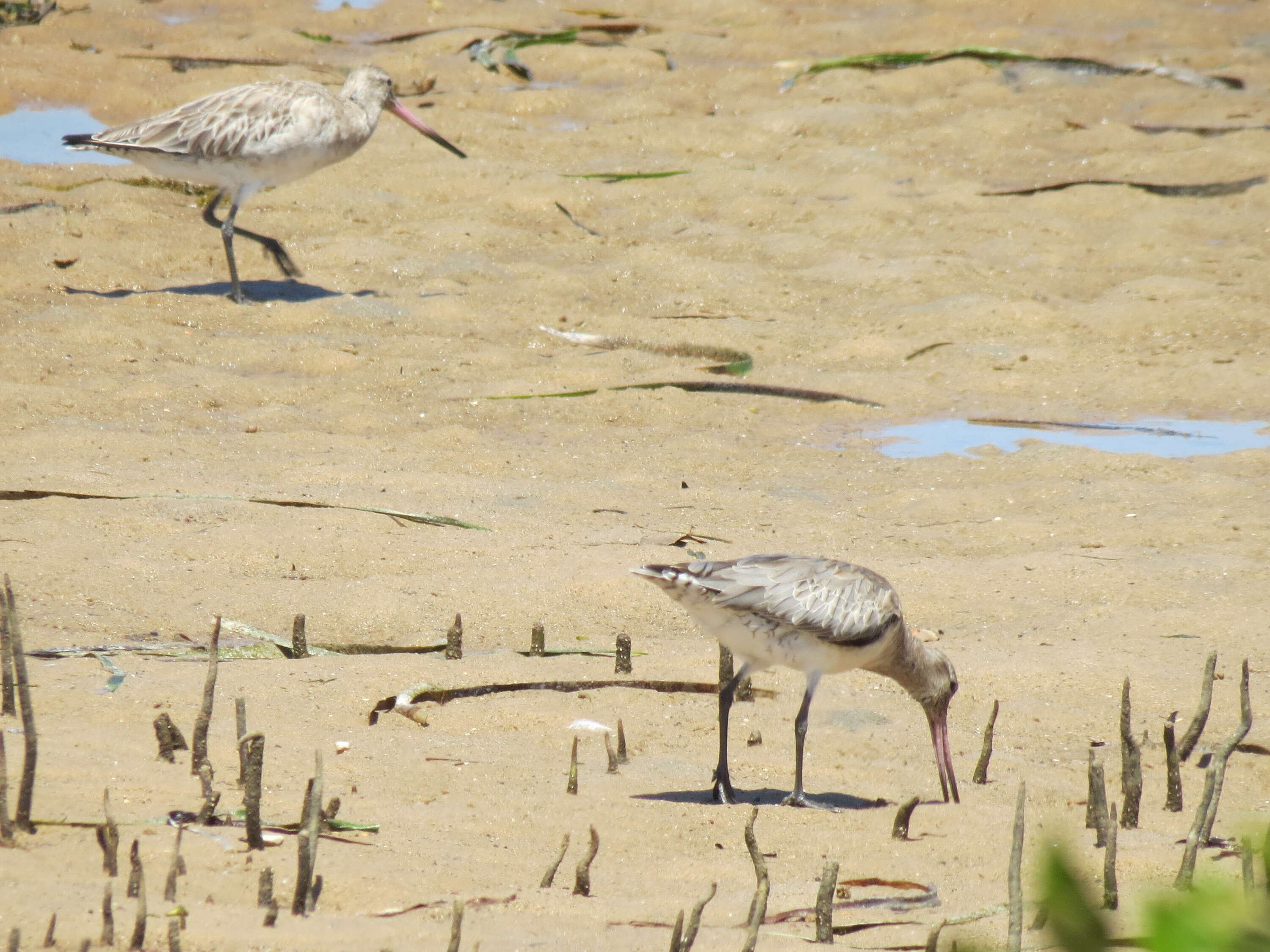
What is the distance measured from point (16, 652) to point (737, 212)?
28.0 feet

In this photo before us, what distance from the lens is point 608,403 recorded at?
8.53m

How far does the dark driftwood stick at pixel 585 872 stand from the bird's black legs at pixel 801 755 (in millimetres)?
1174

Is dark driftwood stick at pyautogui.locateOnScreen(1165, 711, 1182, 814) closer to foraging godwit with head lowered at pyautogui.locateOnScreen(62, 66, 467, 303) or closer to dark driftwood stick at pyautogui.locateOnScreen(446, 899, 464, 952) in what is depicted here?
dark driftwood stick at pyautogui.locateOnScreen(446, 899, 464, 952)

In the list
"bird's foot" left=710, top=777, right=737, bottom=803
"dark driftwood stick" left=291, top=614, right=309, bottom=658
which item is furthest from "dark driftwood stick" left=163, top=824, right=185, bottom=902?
"dark driftwood stick" left=291, top=614, right=309, bottom=658

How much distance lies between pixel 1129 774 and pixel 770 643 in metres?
1.19

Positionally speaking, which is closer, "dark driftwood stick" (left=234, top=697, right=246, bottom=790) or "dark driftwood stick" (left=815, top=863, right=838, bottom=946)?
"dark driftwood stick" (left=815, top=863, right=838, bottom=946)

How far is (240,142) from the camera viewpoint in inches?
401

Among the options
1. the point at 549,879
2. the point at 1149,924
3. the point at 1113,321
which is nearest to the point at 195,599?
the point at 549,879

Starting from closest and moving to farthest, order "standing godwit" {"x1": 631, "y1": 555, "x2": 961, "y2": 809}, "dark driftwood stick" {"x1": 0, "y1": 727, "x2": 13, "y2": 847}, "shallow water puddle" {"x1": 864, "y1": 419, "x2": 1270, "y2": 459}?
"dark driftwood stick" {"x1": 0, "y1": 727, "x2": 13, "y2": 847} < "standing godwit" {"x1": 631, "y1": 555, "x2": 961, "y2": 809} < "shallow water puddle" {"x1": 864, "y1": 419, "x2": 1270, "y2": 459}

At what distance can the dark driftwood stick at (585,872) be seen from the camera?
346cm

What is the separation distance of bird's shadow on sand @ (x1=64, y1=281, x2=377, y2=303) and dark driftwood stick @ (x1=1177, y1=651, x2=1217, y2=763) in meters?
6.77

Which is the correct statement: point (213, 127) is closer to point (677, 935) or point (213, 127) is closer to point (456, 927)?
point (456, 927)

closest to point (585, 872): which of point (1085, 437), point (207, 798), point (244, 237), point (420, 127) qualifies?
point (207, 798)

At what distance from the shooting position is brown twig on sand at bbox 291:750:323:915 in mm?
3057
